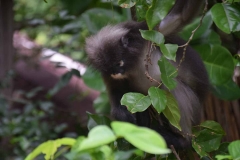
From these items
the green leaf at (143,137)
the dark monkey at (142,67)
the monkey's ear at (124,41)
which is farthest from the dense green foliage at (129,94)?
the monkey's ear at (124,41)

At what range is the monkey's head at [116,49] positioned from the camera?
7.59 ft

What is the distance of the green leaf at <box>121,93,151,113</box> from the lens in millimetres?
1652

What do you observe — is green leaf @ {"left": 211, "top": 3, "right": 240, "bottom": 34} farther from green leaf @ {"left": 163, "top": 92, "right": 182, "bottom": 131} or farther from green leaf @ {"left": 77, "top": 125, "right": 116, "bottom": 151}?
green leaf @ {"left": 77, "top": 125, "right": 116, "bottom": 151}

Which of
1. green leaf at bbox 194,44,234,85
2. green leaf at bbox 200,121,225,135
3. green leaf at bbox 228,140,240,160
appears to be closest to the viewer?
green leaf at bbox 228,140,240,160

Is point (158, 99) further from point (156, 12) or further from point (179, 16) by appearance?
point (179, 16)

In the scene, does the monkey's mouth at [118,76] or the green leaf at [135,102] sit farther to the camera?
the monkey's mouth at [118,76]

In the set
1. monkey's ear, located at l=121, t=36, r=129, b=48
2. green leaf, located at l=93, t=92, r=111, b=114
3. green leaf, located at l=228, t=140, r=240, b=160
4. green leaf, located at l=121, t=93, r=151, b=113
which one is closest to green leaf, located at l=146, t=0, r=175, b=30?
green leaf, located at l=121, t=93, r=151, b=113

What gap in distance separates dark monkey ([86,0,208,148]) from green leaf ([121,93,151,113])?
593 millimetres

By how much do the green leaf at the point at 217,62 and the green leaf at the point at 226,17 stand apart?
0.68 metres

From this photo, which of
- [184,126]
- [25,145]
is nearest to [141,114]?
[184,126]

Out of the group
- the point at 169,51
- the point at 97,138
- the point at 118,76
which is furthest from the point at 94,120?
the point at 97,138

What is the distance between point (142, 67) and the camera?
2.53 meters

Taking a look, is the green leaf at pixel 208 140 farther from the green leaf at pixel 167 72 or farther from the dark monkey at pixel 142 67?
the green leaf at pixel 167 72

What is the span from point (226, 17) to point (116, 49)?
0.63 metres
